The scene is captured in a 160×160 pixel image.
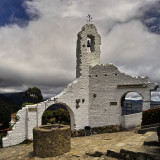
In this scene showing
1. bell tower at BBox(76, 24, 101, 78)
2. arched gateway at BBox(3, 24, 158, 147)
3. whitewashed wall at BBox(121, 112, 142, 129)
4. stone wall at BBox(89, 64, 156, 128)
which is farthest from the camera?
bell tower at BBox(76, 24, 101, 78)

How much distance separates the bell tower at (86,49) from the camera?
15.0 m

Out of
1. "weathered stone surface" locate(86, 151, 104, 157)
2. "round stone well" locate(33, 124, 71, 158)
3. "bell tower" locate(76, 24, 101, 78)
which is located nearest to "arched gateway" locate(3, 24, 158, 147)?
"bell tower" locate(76, 24, 101, 78)

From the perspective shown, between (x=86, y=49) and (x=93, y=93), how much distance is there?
3.88 m

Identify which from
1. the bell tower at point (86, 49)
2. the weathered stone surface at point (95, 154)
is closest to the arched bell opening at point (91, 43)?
the bell tower at point (86, 49)

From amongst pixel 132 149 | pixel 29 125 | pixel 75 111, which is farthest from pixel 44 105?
pixel 132 149

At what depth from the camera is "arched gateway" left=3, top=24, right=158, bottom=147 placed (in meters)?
12.6

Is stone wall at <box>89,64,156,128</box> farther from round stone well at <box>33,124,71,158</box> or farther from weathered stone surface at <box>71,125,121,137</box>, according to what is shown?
round stone well at <box>33,124,71,158</box>

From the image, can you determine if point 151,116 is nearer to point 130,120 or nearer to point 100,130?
point 130,120

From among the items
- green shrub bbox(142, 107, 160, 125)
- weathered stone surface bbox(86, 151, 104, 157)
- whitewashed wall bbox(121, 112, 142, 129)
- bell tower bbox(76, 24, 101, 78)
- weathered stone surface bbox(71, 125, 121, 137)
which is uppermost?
bell tower bbox(76, 24, 101, 78)

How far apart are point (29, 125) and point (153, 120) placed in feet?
26.4

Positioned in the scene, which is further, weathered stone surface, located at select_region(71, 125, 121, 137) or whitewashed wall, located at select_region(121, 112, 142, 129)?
weathered stone surface, located at select_region(71, 125, 121, 137)

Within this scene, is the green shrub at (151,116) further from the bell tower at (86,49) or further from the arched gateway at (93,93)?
the bell tower at (86,49)

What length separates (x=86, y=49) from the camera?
1523 cm

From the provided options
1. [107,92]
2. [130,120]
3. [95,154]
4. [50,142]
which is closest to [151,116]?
[130,120]
